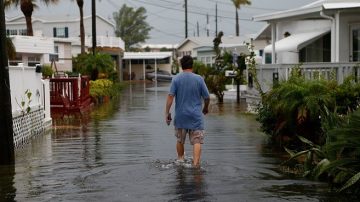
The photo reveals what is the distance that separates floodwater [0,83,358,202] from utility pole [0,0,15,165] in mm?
285

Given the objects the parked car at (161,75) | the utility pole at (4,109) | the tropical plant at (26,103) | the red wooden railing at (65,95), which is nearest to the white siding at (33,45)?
the red wooden railing at (65,95)

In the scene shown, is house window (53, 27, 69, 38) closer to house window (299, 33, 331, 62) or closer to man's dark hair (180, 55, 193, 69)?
house window (299, 33, 331, 62)

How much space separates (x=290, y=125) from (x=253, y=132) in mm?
3974

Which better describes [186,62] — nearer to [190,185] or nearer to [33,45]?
[190,185]

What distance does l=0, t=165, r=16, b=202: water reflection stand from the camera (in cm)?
868

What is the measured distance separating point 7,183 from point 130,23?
119678 millimetres

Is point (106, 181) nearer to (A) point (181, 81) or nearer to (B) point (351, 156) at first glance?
(A) point (181, 81)

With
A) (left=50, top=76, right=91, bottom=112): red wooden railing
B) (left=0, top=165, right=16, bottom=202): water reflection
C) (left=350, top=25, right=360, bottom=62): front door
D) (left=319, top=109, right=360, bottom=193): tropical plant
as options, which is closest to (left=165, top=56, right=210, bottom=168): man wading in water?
(left=319, top=109, right=360, bottom=193): tropical plant

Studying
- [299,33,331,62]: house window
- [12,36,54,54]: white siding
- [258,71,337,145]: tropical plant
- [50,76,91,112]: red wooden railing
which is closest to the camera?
[258,71,337,145]: tropical plant

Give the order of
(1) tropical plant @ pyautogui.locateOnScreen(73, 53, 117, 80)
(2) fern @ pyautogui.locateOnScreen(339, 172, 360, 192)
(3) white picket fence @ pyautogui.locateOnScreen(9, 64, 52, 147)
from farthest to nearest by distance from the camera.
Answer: (1) tropical plant @ pyautogui.locateOnScreen(73, 53, 117, 80)
(3) white picket fence @ pyautogui.locateOnScreen(9, 64, 52, 147)
(2) fern @ pyautogui.locateOnScreen(339, 172, 360, 192)

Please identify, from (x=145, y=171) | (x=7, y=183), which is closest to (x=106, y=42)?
(x=145, y=171)

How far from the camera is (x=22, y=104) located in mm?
15133

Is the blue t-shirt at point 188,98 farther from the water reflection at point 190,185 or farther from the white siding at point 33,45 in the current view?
the white siding at point 33,45

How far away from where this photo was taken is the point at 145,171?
10.5m
